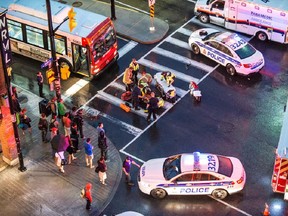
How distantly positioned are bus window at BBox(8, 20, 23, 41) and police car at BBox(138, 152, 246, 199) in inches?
476

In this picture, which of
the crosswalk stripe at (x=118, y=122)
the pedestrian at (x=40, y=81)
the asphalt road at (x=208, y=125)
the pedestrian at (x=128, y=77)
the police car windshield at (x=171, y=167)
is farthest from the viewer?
the pedestrian at (x=128, y=77)

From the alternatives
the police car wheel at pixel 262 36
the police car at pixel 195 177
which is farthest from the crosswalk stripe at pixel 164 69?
the police car at pixel 195 177

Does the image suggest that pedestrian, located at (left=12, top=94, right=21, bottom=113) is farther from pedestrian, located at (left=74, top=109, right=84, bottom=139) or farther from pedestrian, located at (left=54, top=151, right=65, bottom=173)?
pedestrian, located at (left=54, top=151, right=65, bottom=173)

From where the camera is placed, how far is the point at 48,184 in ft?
91.7

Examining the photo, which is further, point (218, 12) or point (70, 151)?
point (218, 12)

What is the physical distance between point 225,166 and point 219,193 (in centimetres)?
112

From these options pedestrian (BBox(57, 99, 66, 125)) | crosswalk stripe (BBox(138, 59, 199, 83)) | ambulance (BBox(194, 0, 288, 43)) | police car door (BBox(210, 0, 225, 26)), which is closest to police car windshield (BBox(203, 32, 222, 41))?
ambulance (BBox(194, 0, 288, 43))

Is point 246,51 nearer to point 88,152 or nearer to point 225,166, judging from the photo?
point 225,166

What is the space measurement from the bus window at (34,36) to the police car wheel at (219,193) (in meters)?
13.2

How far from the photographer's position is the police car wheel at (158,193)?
26.8 meters

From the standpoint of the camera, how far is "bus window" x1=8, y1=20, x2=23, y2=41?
114 ft

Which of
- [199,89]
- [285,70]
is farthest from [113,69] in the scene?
[285,70]

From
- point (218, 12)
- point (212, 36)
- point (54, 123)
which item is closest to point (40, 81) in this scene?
point (54, 123)

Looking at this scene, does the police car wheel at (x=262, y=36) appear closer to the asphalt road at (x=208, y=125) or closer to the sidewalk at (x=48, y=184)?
the asphalt road at (x=208, y=125)
